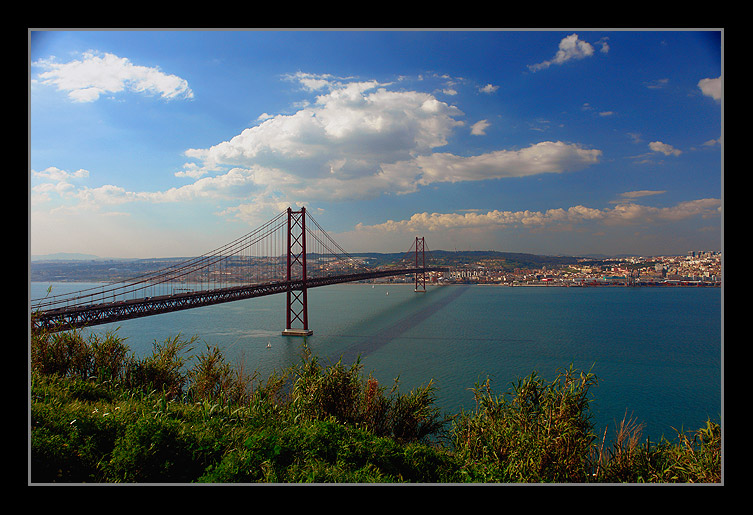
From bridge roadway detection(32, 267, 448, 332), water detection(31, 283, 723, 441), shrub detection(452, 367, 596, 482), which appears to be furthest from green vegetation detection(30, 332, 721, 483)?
bridge roadway detection(32, 267, 448, 332)

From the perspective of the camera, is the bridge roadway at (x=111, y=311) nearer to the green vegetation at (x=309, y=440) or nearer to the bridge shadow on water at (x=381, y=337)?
the green vegetation at (x=309, y=440)

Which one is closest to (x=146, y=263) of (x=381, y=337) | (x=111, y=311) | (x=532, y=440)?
(x=111, y=311)

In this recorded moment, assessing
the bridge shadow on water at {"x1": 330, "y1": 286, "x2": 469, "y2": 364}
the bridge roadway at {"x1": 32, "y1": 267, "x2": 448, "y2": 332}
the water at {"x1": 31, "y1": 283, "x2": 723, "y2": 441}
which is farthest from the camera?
the bridge shadow on water at {"x1": 330, "y1": 286, "x2": 469, "y2": 364}

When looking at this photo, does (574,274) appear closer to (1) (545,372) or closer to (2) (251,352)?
(1) (545,372)

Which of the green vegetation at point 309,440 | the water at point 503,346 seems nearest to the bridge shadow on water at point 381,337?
the water at point 503,346

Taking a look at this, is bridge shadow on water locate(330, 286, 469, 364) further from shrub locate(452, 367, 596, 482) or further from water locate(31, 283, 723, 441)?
shrub locate(452, 367, 596, 482)
